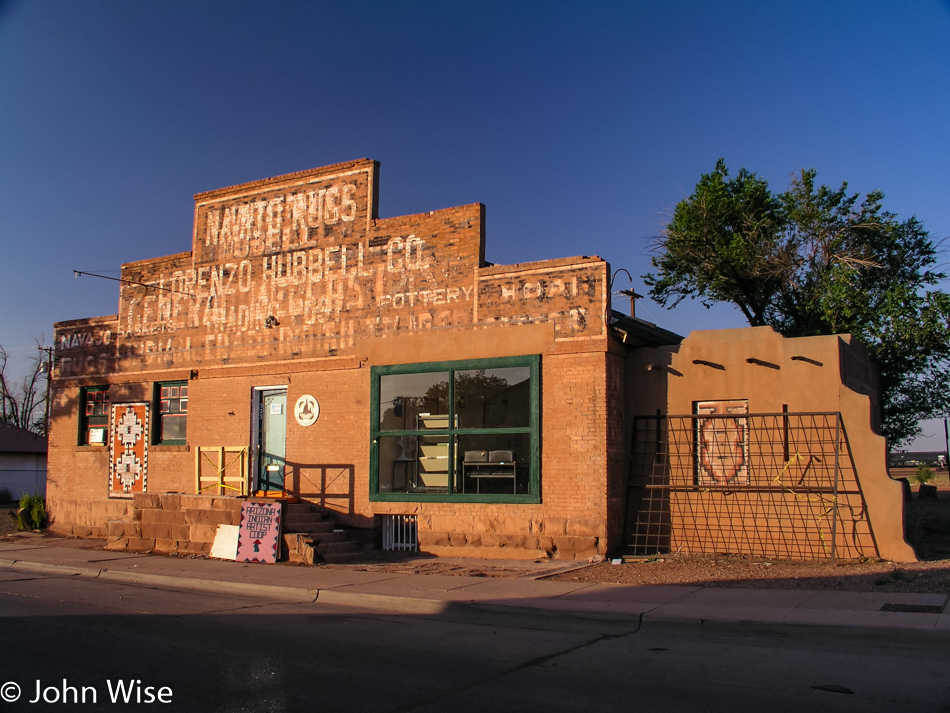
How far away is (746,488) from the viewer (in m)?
14.4

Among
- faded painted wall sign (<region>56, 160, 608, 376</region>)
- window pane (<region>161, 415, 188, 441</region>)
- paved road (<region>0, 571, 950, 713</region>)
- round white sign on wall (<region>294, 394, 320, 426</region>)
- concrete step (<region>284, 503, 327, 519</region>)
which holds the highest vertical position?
faded painted wall sign (<region>56, 160, 608, 376</region>)

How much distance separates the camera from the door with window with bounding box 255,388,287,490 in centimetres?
1822

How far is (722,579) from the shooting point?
1236cm

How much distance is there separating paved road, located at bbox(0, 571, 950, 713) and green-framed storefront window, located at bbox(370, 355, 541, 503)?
16.9 feet

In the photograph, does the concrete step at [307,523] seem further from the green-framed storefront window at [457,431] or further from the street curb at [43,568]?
the street curb at [43,568]

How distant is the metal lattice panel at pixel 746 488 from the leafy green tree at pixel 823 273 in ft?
23.4

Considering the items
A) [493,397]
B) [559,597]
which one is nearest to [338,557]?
[493,397]

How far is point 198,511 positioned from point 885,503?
12779 millimetres

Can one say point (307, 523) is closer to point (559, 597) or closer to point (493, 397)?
point (493, 397)

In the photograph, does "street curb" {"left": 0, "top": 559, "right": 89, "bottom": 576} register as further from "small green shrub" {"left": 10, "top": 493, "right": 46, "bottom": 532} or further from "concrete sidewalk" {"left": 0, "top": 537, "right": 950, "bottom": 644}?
"small green shrub" {"left": 10, "top": 493, "right": 46, "bottom": 532}

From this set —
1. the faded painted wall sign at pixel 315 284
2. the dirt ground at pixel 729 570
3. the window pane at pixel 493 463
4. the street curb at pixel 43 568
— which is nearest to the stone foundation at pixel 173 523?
the street curb at pixel 43 568

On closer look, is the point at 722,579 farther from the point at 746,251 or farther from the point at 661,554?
the point at 746,251

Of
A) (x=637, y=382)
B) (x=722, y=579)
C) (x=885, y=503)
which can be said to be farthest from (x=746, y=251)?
(x=722, y=579)

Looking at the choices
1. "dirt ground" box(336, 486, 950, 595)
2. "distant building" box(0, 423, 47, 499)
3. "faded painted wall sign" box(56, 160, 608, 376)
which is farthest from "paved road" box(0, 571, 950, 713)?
"distant building" box(0, 423, 47, 499)
